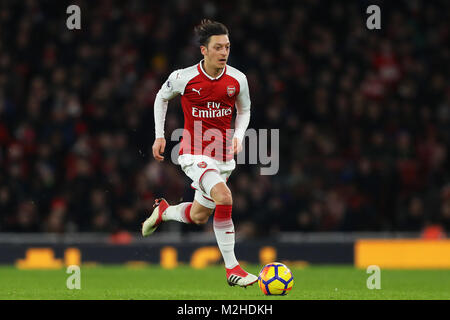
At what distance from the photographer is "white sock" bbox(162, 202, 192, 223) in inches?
352

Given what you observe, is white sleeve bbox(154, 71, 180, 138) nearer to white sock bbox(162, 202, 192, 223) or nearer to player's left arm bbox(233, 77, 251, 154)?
player's left arm bbox(233, 77, 251, 154)

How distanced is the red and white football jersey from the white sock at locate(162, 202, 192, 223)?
0.74 meters

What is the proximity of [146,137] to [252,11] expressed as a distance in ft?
11.6

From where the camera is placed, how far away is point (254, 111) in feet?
49.1

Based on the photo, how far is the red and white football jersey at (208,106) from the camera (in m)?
8.31

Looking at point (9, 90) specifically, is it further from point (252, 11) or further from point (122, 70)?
point (252, 11)

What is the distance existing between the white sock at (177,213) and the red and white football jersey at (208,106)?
74 centimetres

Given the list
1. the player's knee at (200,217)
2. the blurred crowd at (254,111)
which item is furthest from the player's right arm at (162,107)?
the blurred crowd at (254,111)

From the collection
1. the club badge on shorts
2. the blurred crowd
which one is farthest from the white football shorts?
the blurred crowd

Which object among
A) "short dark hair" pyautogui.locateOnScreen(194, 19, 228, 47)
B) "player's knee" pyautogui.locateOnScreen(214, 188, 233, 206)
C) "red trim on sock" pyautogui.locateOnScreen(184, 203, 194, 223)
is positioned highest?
"short dark hair" pyautogui.locateOnScreen(194, 19, 228, 47)

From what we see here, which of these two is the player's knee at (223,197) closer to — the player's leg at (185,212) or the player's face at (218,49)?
the player's leg at (185,212)

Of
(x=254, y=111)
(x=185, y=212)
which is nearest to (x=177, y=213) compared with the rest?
(x=185, y=212)

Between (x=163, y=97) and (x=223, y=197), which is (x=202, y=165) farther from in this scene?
(x=163, y=97)

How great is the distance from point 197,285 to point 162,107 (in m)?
1.94
